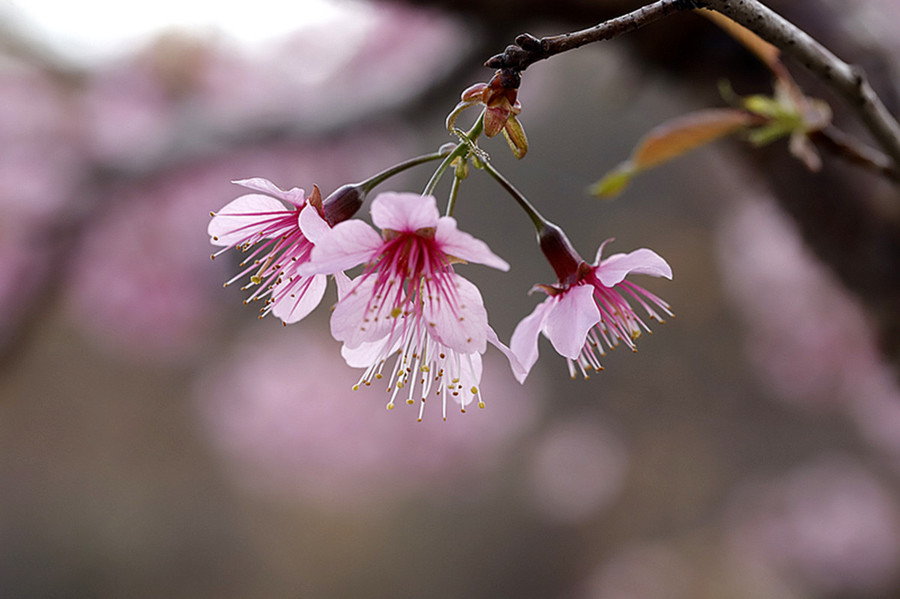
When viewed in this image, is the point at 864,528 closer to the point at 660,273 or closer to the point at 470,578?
the point at 470,578

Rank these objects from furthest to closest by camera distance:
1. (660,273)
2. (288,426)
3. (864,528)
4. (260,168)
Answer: (288,426) → (864,528) → (260,168) → (660,273)

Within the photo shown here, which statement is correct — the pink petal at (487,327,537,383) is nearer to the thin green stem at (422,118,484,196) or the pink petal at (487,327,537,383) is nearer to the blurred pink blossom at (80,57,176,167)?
the thin green stem at (422,118,484,196)

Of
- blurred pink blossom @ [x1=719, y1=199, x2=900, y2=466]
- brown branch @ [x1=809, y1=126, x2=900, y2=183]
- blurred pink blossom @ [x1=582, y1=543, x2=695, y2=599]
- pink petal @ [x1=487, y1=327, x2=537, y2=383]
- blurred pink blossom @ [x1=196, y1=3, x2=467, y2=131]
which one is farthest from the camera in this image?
blurred pink blossom @ [x1=582, y1=543, x2=695, y2=599]

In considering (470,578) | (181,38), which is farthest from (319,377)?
(181,38)

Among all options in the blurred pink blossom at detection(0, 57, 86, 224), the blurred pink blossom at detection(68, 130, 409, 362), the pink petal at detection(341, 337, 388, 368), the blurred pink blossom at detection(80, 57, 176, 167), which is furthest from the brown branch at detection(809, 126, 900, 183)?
the blurred pink blossom at detection(80, 57, 176, 167)

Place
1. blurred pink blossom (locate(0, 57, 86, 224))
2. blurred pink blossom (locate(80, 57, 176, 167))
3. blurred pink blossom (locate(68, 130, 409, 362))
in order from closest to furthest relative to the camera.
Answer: blurred pink blossom (locate(0, 57, 86, 224)) < blurred pink blossom (locate(68, 130, 409, 362)) < blurred pink blossom (locate(80, 57, 176, 167))

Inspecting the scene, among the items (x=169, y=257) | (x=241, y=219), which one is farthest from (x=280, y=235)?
(x=169, y=257)

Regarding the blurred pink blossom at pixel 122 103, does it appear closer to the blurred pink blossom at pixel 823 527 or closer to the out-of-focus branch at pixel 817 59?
the out-of-focus branch at pixel 817 59
